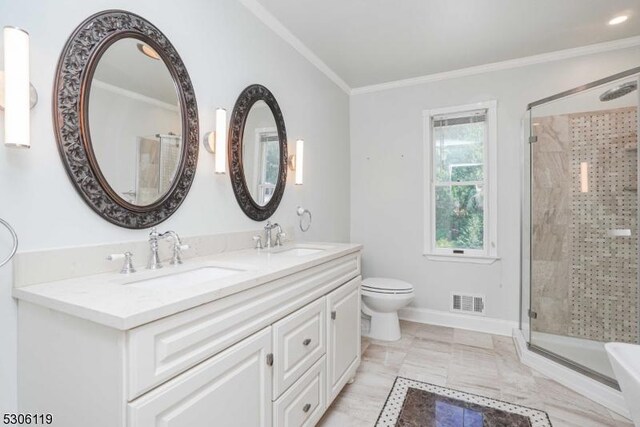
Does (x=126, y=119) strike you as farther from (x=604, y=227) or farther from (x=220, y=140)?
(x=604, y=227)

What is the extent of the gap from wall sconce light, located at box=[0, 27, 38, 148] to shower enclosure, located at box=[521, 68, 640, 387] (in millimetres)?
3029

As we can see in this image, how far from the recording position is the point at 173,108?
148 cm

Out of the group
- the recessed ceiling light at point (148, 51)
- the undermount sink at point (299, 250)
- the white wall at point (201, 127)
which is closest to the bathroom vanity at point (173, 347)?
the white wall at point (201, 127)

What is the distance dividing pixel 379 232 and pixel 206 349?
2.65m

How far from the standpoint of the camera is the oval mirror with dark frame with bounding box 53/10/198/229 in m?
1.11

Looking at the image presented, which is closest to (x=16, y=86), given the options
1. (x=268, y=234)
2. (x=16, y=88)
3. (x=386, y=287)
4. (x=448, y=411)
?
(x=16, y=88)

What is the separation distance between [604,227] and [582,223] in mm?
138

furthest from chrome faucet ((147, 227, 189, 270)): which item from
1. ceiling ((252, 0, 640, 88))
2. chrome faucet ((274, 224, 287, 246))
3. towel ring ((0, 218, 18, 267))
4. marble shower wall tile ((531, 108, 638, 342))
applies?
marble shower wall tile ((531, 108, 638, 342))

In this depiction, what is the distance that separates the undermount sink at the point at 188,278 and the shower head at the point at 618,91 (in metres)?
2.67

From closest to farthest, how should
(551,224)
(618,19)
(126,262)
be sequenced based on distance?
(126,262) < (618,19) < (551,224)

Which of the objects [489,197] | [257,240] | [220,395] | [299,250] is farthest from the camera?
[489,197]

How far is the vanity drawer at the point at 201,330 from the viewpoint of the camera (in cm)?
75

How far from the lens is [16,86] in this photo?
0.91 metres

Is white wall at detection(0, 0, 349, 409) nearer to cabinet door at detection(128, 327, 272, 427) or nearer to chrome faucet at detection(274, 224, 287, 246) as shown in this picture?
chrome faucet at detection(274, 224, 287, 246)
